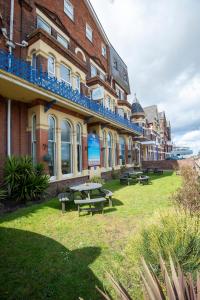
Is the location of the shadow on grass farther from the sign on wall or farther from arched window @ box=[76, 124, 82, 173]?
the sign on wall

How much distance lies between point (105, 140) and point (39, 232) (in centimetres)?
1233

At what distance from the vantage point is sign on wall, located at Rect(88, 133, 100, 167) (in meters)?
13.5

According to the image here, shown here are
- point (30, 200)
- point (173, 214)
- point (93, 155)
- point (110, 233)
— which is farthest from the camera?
point (93, 155)

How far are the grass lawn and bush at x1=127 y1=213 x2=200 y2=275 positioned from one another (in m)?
0.73

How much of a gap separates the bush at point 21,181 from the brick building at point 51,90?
3.41 feet

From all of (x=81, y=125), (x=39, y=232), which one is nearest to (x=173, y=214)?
(x=39, y=232)

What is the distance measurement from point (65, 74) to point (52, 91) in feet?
11.7

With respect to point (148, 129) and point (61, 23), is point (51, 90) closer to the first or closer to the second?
point (61, 23)

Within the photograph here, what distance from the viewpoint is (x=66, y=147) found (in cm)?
1155

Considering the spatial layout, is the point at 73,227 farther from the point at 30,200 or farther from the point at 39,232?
the point at 30,200

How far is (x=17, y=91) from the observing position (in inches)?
326

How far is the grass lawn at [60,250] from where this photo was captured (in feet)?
9.82

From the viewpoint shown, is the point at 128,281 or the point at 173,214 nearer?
the point at 128,281

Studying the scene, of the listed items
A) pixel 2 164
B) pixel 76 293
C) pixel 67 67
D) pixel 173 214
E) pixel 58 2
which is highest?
pixel 58 2
